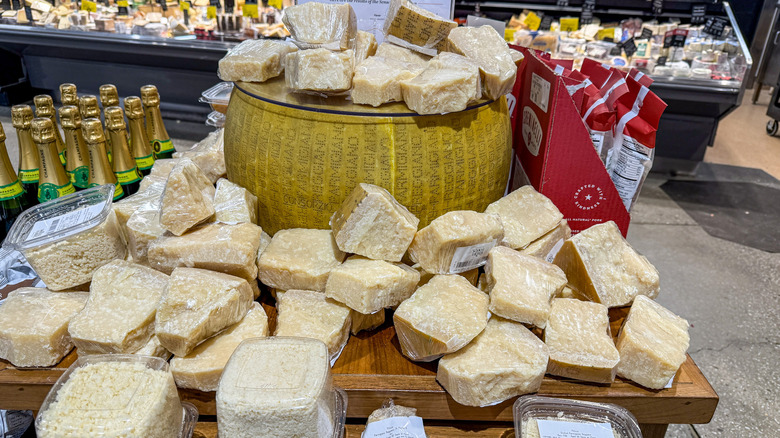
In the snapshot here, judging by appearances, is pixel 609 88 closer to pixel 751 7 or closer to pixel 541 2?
pixel 541 2

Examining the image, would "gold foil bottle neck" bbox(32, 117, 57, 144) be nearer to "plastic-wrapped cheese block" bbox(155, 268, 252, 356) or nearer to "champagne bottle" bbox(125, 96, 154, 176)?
"champagne bottle" bbox(125, 96, 154, 176)

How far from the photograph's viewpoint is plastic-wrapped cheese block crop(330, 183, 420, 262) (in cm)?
108

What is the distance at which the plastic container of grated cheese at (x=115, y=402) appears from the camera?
84 centimetres

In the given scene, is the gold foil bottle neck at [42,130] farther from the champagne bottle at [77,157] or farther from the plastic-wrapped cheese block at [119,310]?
the plastic-wrapped cheese block at [119,310]

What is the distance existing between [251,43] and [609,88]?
97cm

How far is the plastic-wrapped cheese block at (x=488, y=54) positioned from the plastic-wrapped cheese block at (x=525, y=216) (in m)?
0.25

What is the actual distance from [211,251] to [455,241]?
501 millimetres

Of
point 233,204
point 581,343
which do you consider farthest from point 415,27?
point 581,343

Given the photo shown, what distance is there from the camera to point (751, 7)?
15.9 feet

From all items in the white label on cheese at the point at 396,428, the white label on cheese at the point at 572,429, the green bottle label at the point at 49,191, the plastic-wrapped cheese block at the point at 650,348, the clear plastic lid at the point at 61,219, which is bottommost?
the white label on cheese at the point at 396,428

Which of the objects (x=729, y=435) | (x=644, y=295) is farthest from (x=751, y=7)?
(x=644, y=295)

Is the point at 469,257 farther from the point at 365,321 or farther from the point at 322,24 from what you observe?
the point at 322,24

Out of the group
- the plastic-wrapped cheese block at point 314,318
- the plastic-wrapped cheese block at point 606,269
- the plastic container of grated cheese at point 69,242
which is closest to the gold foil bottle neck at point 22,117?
the plastic container of grated cheese at point 69,242

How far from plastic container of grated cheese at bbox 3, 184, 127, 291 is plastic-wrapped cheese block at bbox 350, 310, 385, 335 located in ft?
1.93
